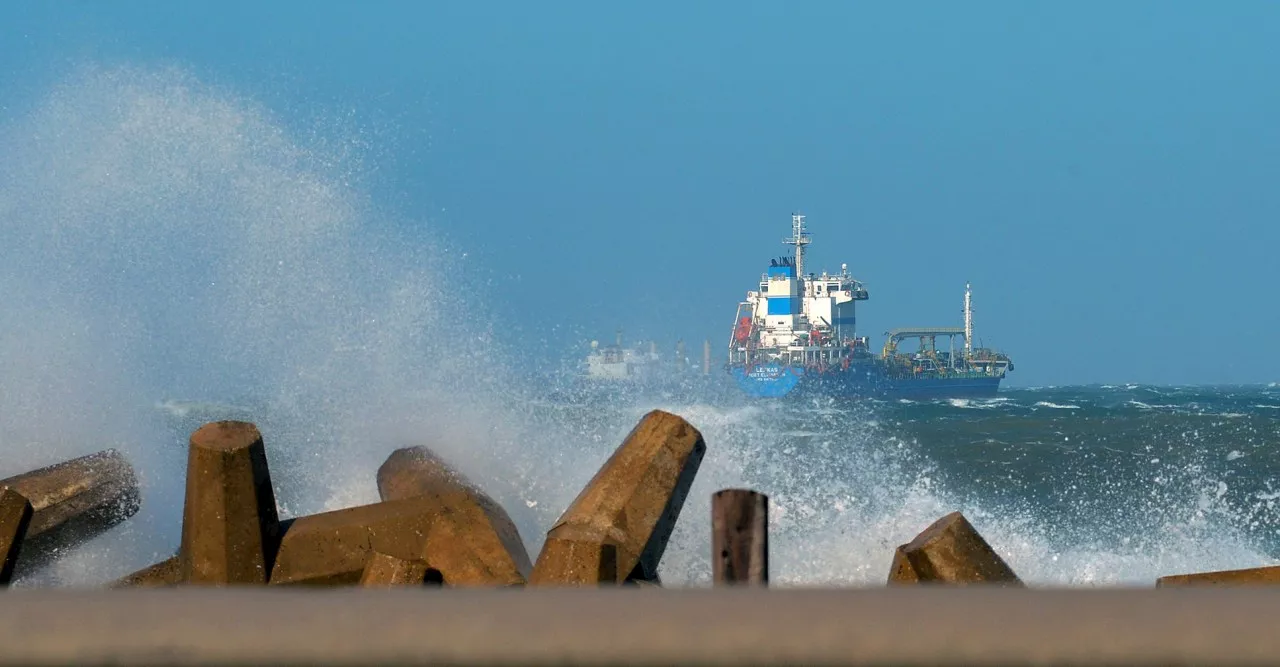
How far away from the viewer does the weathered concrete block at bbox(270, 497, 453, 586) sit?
643cm

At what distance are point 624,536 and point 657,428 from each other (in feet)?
1.95

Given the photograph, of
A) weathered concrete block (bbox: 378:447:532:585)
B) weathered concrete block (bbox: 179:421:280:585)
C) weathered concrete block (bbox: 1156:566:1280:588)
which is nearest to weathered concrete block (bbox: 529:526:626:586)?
weathered concrete block (bbox: 378:447:532:585)

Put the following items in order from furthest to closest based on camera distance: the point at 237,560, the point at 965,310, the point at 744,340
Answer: the point at 965,310 < the point at 744,340 < the point at 237,560

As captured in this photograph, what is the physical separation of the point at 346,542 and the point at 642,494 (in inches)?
50.2

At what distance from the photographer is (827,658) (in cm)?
96

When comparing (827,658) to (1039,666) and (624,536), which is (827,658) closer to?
(1039,666)

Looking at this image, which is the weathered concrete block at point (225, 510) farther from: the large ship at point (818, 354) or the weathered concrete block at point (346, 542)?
the large ship at point (818, 354)

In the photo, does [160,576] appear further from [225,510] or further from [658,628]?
[658,628]

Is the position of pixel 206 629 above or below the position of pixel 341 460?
above

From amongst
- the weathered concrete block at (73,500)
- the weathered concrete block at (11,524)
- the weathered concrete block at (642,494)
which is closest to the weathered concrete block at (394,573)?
the weathered concrete block at (642,494)

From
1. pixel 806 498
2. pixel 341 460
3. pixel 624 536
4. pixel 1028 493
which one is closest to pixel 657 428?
pixel 624 536

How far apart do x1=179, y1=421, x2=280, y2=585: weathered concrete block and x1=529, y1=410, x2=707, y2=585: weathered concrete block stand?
126cm

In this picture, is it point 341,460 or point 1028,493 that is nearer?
point 341,460

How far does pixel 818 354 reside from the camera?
260ft
